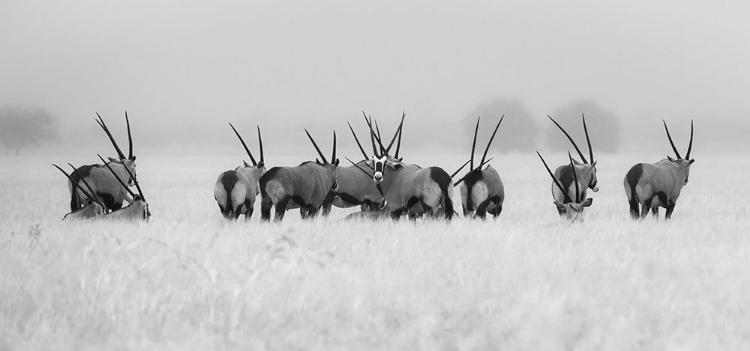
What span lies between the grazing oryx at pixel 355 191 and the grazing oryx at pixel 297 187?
93 cm

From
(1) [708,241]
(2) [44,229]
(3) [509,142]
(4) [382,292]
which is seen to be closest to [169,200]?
(2) [44,229]

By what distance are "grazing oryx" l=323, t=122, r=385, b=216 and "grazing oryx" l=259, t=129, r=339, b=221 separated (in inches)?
36.5

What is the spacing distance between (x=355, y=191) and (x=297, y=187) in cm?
249

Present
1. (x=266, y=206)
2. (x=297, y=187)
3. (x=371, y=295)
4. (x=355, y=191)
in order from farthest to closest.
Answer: (x=355, y=191), (x=297, y=187), (x=266, y=206), (x=371, y=295)

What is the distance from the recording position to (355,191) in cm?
1652

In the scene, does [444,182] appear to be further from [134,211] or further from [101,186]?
[101,186]

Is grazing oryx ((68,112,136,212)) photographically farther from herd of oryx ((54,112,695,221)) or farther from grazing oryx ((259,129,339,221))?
grazing oryx ((259,129,339,221))

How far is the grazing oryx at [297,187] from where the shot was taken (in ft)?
45.4

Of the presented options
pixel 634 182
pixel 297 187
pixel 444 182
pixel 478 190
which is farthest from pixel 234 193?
pixel 634 182

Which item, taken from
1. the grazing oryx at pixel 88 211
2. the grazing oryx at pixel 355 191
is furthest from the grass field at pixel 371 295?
the grazing oryx at pixel 355 191

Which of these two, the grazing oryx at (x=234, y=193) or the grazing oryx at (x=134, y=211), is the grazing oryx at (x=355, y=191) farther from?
the grazing oryx at (x=134, y=211)

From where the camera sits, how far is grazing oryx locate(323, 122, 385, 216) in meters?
16.3

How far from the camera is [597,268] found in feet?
27.7

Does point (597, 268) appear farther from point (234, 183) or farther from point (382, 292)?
point (234, 183)
